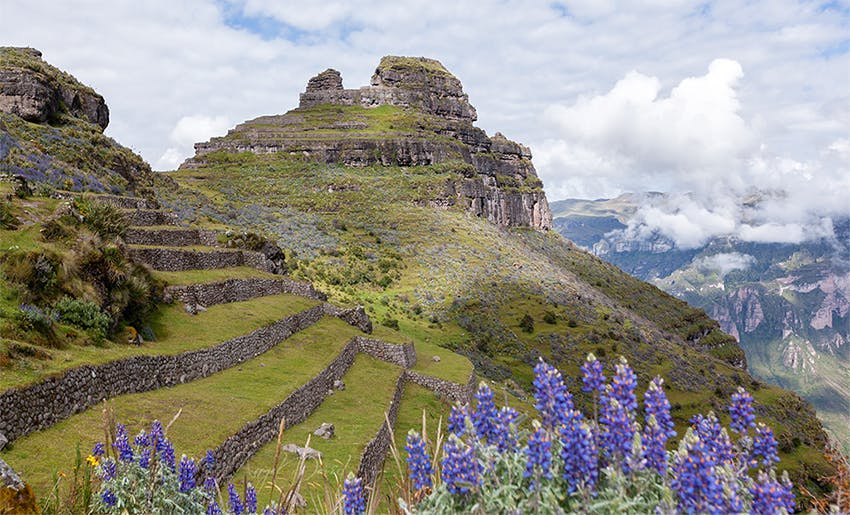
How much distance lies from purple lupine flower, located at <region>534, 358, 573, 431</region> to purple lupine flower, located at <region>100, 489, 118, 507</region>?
4.62m

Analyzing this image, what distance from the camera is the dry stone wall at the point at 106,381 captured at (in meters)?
11.3

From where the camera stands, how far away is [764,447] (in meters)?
3.59

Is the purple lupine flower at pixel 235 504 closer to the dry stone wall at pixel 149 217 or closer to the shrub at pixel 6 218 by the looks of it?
the shrub at pixel 6 218

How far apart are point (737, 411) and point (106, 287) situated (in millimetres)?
20410

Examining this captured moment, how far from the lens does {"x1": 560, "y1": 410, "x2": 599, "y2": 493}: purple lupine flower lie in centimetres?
314

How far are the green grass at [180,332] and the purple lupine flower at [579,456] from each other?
12.4m

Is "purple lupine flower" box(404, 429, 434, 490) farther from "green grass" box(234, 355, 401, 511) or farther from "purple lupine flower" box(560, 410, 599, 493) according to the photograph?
"green grass" box(234, 355, 401, 511)

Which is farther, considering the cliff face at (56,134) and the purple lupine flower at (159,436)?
the cliff face at (56,134)

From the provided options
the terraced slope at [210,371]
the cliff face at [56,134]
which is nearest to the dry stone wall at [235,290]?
the terraced slope at [210,371]

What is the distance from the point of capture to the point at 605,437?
3.31m

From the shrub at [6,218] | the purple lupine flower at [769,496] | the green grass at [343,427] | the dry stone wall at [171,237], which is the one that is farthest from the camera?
the dry stone wall at [171,237]

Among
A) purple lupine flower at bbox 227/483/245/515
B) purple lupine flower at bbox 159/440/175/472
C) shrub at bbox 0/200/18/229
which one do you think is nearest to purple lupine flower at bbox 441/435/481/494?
purple lupine flower at bbox 227/483/245/515

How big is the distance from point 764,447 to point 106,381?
15.7 m

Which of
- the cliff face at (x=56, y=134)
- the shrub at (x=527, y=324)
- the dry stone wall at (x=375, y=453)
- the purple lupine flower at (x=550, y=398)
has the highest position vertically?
the cliff face at (x=56, y=134)
